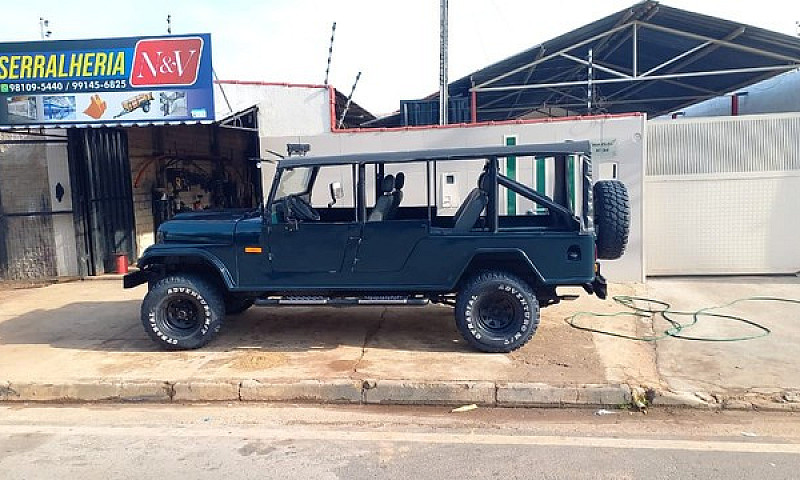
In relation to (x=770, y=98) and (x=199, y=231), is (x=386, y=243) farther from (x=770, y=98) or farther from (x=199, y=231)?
(x=770, y=98)

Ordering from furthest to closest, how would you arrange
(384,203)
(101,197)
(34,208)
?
(101,197) → (34,208) → (384,203)

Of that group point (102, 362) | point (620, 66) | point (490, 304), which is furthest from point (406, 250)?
point (620, 66)

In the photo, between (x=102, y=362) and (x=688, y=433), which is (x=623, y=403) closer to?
(x=688, y=433)

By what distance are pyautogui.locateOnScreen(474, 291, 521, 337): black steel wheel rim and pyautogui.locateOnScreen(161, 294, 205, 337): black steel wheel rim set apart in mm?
3072

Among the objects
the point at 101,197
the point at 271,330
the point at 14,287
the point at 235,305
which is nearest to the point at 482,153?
the point at 271,330

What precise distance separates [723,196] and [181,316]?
28.5 feet

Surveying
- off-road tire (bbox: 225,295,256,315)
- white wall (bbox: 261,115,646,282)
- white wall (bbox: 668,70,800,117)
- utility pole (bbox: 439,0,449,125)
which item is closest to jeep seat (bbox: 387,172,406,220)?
off-road tire (bbox: 225,295,256,315)

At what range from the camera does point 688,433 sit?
167 inches

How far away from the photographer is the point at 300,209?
620 centimetres

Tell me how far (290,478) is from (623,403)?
282cm

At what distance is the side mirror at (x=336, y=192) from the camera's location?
21.4 feet

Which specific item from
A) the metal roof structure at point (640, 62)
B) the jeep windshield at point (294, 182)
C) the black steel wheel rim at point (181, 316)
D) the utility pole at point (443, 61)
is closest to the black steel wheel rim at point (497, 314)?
the jeep windshield at point (294, 182)

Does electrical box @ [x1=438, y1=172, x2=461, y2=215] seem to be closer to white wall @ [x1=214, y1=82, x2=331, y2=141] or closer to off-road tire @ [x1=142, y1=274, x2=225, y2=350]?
white wall @ [x1=214, y1=82, x2=331, y2=141]

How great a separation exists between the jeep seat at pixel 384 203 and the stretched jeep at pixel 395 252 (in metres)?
0.02
